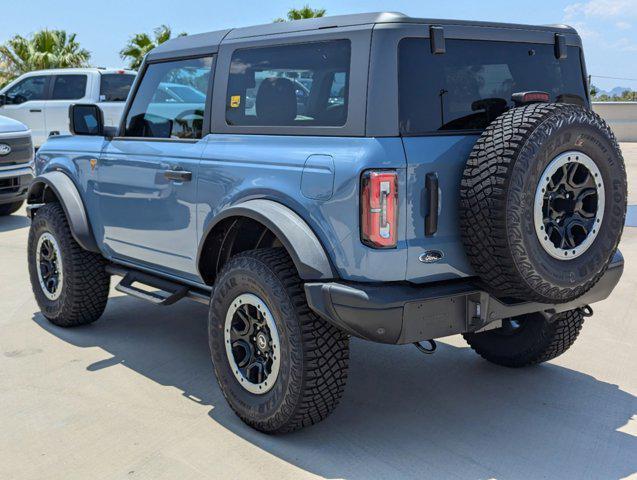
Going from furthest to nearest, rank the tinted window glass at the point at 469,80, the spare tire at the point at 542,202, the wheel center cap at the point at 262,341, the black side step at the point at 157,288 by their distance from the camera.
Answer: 1. the black side step at the point at 157,288
2. the wheel center cap at the point at 262,341
3. the tinted window glass at the point at 469,80
4. the spare tire at the point at 542,202

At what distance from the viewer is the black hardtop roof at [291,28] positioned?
3.35m

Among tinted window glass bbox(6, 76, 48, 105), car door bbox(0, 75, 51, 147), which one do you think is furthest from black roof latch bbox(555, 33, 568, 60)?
tinted window glass bbox(6, 76, 48, 105)

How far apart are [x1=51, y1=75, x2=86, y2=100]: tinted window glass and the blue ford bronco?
32.2 ft

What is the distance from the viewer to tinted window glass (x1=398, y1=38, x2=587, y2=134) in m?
3.33

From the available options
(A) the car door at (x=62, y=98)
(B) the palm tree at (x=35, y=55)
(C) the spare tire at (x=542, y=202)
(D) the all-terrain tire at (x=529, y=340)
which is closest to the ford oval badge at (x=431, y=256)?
(C) the spare tire at (x=542, y=202)

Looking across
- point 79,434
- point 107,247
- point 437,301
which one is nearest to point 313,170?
point 437,301

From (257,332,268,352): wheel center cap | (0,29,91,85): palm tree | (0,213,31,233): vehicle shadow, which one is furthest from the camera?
(0,29,91,85): palm tree

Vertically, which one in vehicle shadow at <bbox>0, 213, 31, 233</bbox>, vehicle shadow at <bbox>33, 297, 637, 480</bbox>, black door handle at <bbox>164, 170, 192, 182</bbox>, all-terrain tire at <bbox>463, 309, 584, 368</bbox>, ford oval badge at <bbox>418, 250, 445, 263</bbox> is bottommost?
vehicle shadow at <bbox>0, 213, 31, 233</bbox>

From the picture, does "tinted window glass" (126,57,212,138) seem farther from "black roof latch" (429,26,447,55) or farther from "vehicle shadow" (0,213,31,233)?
"vehicle shadow" (0,213,31,233)

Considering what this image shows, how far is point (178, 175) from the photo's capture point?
4.19m

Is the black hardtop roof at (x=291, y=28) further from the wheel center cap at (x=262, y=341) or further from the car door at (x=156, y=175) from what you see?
the wheel center cap at (x=262, y=341)

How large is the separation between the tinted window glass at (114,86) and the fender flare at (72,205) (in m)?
8.26

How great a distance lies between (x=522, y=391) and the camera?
4.29 metres

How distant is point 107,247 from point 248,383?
1801mm
